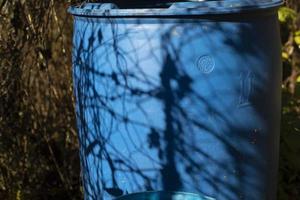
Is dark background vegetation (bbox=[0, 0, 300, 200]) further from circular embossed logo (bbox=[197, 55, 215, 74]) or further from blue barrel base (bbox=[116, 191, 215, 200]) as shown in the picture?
blue barrel base (bbox=[116, 191, 215, 200])

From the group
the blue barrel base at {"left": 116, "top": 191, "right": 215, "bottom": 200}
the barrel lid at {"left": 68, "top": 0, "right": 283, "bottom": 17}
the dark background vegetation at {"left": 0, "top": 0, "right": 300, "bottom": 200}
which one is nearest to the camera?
the blue barrel base at {"left": 116, "top": 191, "right": 215, "bottom": 200}

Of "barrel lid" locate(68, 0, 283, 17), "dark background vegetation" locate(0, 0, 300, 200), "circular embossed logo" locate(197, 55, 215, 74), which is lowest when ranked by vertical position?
"dark background vegetation" locate(0, 0, 300, 200)

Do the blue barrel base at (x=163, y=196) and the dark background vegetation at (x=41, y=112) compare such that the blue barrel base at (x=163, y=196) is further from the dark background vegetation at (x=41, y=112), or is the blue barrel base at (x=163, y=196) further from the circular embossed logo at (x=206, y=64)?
the dark background vegetation at (x=41, y=112)

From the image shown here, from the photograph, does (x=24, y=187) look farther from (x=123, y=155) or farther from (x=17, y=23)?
(x=123, y=155)

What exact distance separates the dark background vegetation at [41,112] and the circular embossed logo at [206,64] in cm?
105

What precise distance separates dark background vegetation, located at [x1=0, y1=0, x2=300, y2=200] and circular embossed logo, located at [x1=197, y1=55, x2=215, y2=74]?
105 cm

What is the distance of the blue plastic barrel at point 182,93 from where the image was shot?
201 centimetres

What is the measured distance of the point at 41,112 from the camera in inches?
131

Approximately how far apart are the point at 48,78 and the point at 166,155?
1.32m

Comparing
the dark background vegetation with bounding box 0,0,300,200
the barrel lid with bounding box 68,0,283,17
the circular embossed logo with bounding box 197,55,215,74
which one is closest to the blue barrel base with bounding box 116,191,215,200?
the circular embossed logo with bounding box 197,55,215,74

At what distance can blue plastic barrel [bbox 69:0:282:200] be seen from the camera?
2012 mm

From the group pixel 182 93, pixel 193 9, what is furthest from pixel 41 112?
pixel 193 9

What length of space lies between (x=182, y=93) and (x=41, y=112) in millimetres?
1498

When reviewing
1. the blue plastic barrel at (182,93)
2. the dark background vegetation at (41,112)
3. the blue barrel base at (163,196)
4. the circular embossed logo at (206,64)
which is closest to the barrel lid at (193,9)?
the blue plastic barrel at (182,93)
